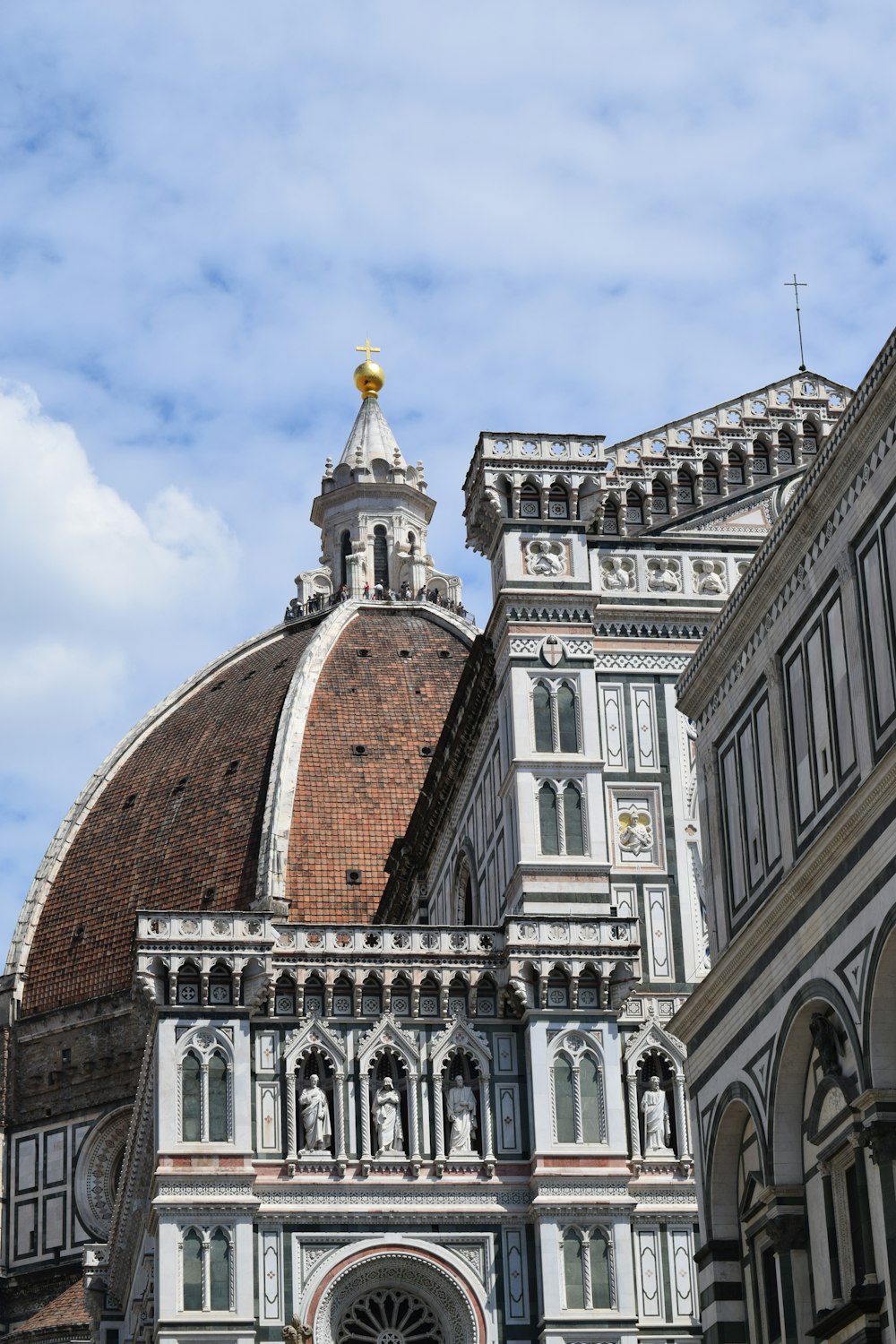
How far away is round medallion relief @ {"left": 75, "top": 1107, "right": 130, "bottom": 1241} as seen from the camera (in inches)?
2803

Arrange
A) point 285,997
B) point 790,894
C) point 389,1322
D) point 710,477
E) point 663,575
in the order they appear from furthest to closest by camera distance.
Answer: point 710,477
point 663,575
point 285,997
point 389,1322
point 790,894

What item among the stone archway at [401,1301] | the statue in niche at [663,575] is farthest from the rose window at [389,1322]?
the statue in niche at [663,575]

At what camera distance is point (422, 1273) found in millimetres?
33125

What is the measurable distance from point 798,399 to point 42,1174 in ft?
139

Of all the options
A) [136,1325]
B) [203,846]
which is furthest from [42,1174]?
[136,1325]

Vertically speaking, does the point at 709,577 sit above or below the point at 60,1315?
above

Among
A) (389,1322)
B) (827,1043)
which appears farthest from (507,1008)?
(827,1043)

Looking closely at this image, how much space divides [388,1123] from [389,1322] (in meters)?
2.46

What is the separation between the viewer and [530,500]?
124 feet

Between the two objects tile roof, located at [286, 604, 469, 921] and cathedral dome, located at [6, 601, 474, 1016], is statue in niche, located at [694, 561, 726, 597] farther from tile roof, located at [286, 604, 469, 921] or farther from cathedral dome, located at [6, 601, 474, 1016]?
tile roof, located at [286, 604, 469, 921]

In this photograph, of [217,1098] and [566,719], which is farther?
[566,719]

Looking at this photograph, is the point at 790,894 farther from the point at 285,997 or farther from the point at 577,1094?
the point at 285,997

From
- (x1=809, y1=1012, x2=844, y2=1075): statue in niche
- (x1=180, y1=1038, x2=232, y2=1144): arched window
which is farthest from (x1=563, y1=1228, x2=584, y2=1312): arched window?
(x1=809, y1=1012, x2=844, y2=1075): statue in niche

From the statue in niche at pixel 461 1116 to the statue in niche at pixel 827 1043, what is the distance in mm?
13736
